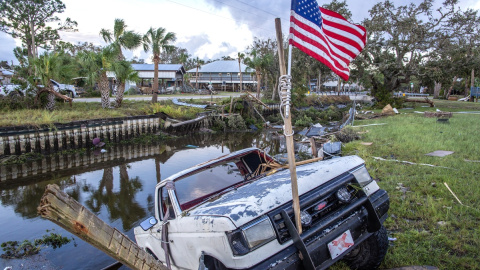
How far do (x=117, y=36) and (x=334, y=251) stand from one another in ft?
71.2

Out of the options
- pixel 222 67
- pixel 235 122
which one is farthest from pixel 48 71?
pixel 222 67

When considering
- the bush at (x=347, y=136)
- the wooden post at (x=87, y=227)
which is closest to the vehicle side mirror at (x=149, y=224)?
the wooden post at (x=87, y=227)

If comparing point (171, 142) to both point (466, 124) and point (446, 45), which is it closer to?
point (466, 124)

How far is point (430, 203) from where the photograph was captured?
510cm

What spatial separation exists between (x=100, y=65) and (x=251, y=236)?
19.2m

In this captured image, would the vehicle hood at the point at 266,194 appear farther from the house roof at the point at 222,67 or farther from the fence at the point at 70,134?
the house roof at the point at 222,67

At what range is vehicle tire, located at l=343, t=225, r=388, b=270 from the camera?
3398 mm

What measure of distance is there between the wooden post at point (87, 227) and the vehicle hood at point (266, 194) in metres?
0.73

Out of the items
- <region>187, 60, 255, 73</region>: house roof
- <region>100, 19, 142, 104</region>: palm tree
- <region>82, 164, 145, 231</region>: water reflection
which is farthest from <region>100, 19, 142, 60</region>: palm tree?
<region>187, 60, 255, 73</region>: house roof

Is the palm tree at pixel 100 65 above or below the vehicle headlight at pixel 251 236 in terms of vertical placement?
above

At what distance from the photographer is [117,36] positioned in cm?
2088

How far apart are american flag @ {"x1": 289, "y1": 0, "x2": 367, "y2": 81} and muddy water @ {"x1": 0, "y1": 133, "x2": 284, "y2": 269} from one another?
4.87 m

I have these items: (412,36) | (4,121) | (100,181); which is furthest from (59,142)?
(412,36)

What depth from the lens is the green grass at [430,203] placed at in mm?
3795
